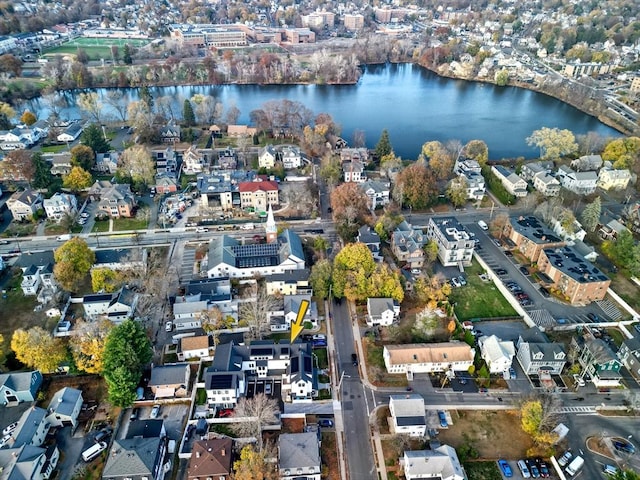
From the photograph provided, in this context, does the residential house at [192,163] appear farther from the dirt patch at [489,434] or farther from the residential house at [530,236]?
the dirt patch at [489,434]

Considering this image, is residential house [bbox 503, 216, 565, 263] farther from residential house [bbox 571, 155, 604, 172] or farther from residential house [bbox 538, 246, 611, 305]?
residential house [bbox 571, 155, 604, 172]

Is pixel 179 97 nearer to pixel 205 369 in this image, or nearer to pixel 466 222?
pixel 466 222

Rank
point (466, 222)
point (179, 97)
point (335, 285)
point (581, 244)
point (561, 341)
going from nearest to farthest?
point (561, 341), point (335, 285), point (581, 244), point (466, 222), point (179, 97)

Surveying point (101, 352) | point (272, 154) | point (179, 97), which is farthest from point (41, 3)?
point (101, 352)

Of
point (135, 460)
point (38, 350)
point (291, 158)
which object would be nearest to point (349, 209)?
point (291, 158)

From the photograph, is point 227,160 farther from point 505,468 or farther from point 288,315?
point 505,468

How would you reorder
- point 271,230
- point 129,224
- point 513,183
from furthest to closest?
point 513,183, point 129,224, point 271,230
